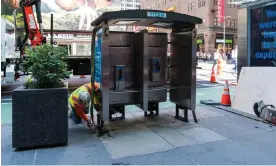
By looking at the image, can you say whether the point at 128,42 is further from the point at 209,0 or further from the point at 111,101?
the point at 209,0

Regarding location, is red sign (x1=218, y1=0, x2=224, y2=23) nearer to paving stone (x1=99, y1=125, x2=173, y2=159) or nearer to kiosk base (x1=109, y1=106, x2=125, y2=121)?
kiosk base (x1=109, y1=106, x2=125, y2=121)

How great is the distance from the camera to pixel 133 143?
4.52 meters

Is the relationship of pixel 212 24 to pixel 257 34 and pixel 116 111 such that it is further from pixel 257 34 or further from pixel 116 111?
pixel 116 111

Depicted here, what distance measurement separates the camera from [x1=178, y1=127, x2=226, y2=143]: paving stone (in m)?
4.70

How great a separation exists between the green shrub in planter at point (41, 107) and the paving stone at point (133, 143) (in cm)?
80

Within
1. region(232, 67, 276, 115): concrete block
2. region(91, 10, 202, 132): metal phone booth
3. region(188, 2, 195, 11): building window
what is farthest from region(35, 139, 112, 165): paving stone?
region(188, 2, 195, 11): building window

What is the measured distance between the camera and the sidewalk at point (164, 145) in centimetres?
382

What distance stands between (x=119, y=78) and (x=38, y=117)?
199 centimetres

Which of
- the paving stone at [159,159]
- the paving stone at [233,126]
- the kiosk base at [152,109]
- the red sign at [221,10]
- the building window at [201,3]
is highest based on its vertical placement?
the building window at [201,3]

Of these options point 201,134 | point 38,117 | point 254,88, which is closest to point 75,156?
point 38,117

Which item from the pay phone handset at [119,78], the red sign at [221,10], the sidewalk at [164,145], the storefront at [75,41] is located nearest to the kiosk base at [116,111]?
the sidewalk at [164,145]

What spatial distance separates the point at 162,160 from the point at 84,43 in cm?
1085

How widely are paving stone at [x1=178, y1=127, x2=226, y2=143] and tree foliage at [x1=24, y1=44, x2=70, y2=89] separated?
2.46 meters

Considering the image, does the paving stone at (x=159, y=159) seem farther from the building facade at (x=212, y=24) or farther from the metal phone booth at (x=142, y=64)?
the building facade at (x=212, y=24)
